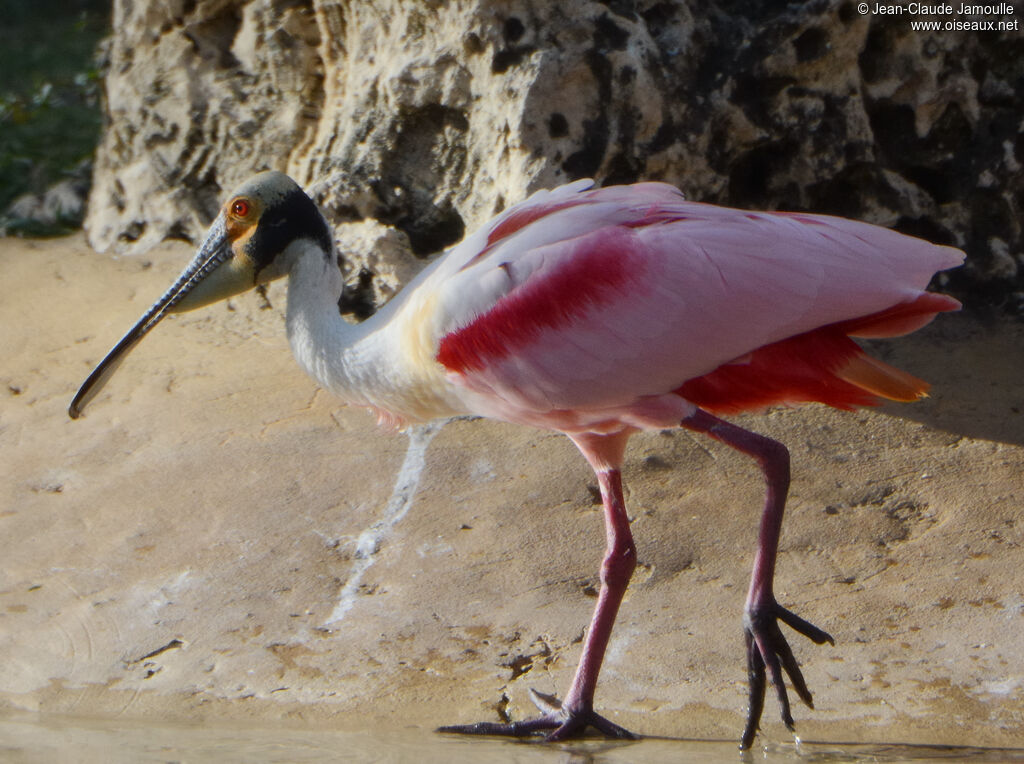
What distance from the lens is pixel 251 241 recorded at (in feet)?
13.0

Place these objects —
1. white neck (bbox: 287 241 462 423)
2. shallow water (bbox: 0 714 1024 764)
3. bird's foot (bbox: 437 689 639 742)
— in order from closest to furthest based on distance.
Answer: shallow water (bbox: 0 714 1024 764) → bird's foot (bbox: 437 689 639 742) → white neck (bbox: 287 241 462 423)

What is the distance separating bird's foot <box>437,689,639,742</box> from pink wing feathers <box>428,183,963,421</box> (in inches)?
31.9

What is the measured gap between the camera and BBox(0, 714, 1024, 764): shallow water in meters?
2.96

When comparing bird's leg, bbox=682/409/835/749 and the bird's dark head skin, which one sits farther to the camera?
the bird's dark head skin

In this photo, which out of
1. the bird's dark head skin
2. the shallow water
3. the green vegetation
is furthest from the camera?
the green vegetation

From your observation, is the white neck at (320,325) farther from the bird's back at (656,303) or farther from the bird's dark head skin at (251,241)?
the bird's back at (656,303)

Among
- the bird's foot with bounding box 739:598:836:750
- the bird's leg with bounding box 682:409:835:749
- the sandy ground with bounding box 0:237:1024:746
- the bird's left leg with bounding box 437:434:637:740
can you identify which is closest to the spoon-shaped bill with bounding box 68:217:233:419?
the sandy ground with bounding box 0:237:1024:746

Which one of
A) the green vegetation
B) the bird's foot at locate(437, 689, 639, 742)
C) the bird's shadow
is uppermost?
the green vegetation

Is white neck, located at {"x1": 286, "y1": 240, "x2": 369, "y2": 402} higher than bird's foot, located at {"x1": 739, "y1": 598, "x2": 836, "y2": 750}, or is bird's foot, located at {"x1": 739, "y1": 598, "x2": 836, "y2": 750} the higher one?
white neck, located at {"x1": 286, "y1": 240, "x2": 369, "y2": 402}

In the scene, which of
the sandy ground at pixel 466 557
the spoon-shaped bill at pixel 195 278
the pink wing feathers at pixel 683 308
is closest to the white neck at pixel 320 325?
the spoon-shaped bill at pixel 195 278

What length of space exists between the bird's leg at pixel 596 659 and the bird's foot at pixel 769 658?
31cm

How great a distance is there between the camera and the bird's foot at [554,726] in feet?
10.6

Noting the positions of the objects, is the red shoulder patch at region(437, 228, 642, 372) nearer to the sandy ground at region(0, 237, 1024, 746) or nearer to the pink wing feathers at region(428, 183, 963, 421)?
the pink wing feathers at region(428, 183, 963, 421)

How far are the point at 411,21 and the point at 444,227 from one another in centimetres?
87
